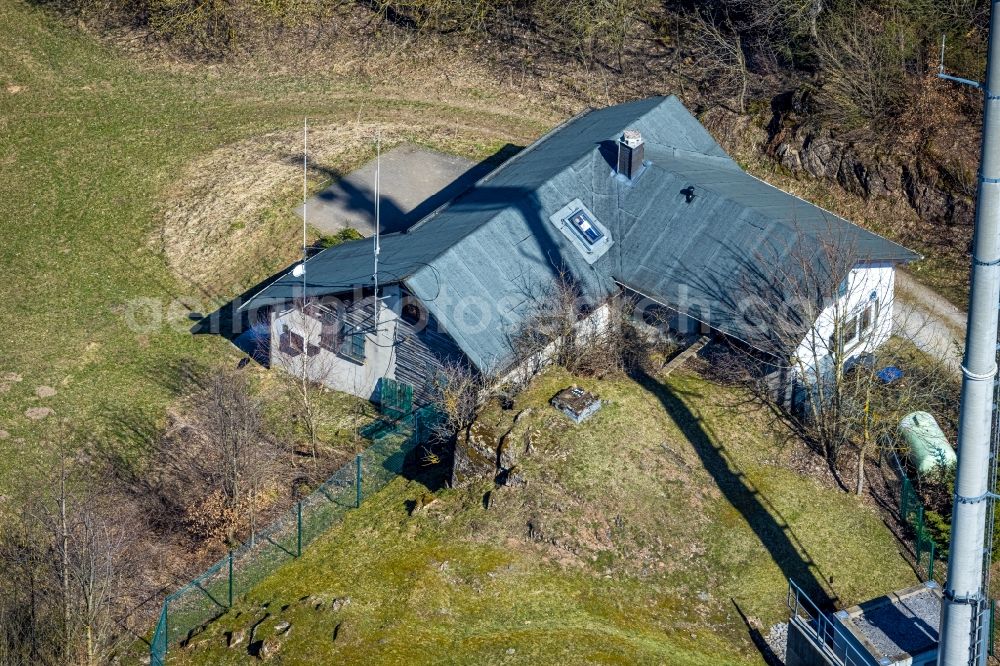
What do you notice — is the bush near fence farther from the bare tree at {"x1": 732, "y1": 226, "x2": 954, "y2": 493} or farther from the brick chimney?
the brick chimney

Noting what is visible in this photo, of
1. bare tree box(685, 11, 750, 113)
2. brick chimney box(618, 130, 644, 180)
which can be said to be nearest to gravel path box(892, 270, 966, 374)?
brick chimney box(618, 130, 644, 180)

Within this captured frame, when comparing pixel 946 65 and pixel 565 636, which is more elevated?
pixel 946 65

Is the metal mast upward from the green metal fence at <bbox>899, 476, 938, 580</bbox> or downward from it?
upward

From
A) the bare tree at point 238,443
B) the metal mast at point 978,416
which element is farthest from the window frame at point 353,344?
the metal mast at point 978,416

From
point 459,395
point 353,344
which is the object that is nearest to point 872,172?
point 459,395

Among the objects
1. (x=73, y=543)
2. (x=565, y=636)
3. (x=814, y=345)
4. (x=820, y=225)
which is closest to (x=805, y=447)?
(x=814, y=345)

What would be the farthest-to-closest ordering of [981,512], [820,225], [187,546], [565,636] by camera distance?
[820,225]
[187,546]
[565,636]
[981,512]

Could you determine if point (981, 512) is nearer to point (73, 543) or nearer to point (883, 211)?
point (73, 543)

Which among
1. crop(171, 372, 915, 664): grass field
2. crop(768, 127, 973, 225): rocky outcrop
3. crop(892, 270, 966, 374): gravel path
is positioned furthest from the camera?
crop(768, 127, 973, 225): rocky outcrop
